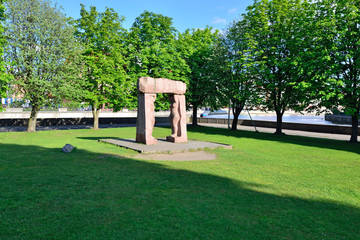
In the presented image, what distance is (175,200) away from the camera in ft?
20.1

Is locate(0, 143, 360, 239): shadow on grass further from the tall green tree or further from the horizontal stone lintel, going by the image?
the tall green tree

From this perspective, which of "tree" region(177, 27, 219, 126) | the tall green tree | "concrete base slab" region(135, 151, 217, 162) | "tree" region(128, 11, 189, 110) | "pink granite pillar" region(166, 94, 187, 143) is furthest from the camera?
"tree" region(177, 27, 219, 126)

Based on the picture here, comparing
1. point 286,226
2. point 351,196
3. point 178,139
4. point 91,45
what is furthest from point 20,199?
point 91,45

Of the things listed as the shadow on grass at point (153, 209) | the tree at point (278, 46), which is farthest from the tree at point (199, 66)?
the shadow on grass at point (153, 209)

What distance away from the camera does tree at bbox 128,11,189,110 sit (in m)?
29.3

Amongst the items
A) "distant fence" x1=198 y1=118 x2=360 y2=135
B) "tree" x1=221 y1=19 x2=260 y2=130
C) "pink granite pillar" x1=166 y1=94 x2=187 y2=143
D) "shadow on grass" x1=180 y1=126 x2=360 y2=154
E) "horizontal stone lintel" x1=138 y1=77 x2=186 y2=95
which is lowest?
"shadow on grass" x1=180 y1=126 x2=360 y2=154

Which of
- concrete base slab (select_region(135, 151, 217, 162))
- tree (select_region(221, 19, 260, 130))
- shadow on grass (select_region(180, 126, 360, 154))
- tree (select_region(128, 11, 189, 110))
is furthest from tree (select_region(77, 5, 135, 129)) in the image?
concrete base slab (select_region(135, 151, 217, 162))

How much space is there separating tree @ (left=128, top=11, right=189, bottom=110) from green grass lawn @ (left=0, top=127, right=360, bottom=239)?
20.3 meters

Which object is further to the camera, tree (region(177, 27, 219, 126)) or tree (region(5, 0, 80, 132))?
tree (region(177, 27, 219, 126))

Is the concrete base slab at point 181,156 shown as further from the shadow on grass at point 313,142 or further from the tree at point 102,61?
the tree at point 102,61

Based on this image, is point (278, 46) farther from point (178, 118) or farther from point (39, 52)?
point (39, 52)

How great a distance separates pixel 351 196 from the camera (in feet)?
21.9

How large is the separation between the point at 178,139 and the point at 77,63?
582 inches

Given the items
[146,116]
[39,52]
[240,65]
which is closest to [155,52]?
[240,65]
